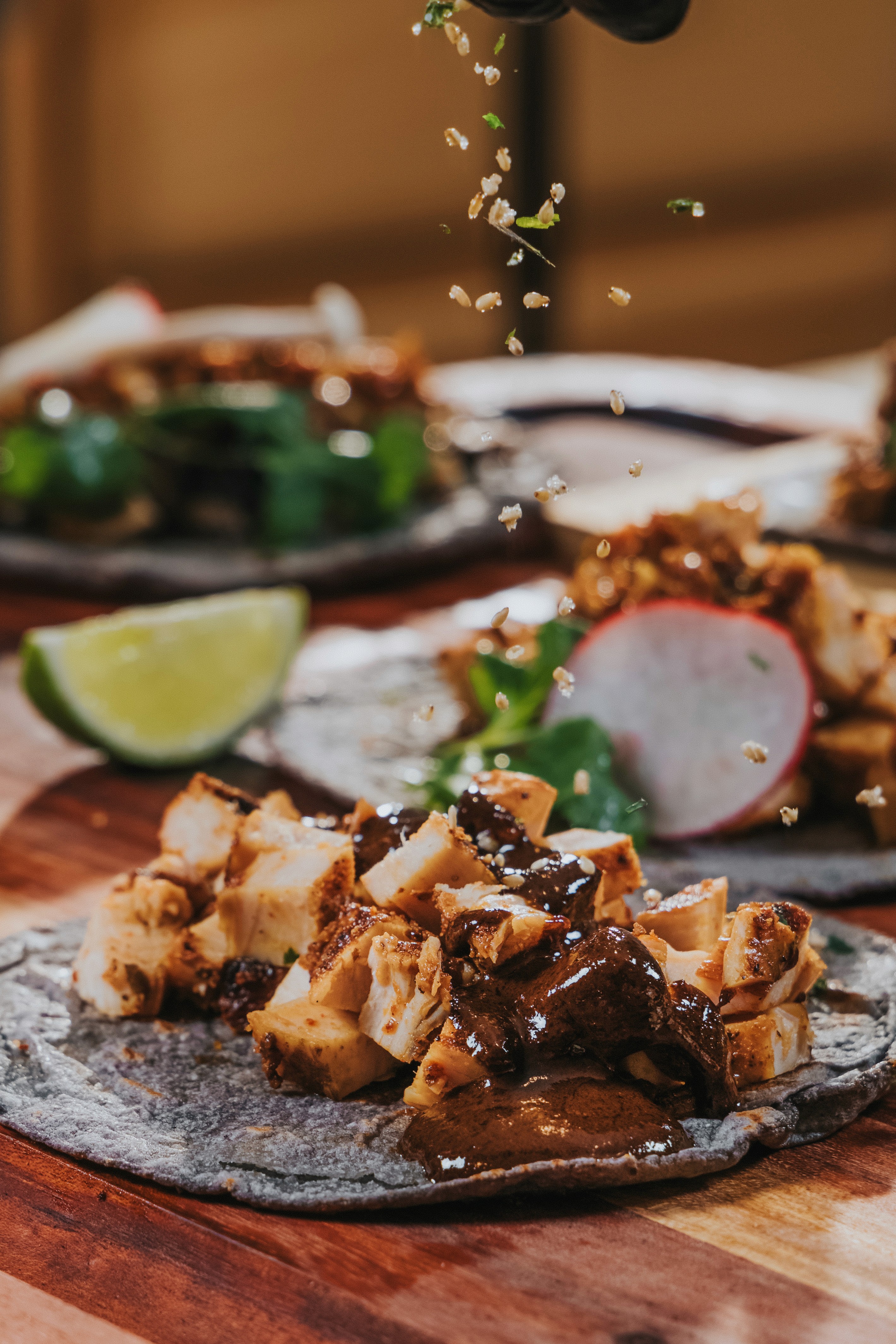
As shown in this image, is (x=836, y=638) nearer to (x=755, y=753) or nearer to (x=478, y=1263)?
(x=755, y=753)

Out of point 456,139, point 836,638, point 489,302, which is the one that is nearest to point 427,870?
point 489,302

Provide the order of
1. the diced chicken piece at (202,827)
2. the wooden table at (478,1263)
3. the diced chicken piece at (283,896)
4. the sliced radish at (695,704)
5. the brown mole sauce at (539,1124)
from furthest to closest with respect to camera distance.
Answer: the sliced radish at (695,704), the diced chicken piece at (202,827), the diced chicken piece at (283,896), the brown mole sauce at (539,1124), the wooden table at (478,1263)

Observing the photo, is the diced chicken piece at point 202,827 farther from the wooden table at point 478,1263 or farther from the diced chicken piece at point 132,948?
the wooden table at point 478,1263

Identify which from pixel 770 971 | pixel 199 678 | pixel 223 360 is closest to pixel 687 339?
pixel 223 360

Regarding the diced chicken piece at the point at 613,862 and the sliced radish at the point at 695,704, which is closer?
the diced chicken piece at the point at 613,862

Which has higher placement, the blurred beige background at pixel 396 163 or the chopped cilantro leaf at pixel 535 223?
the blurred beige background at pixel 396 163

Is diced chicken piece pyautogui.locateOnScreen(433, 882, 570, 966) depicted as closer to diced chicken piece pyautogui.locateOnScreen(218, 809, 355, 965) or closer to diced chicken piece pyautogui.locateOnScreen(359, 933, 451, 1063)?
diced chicken piece pyautogui.locateOnScreen(359, 933, 451, 1063)

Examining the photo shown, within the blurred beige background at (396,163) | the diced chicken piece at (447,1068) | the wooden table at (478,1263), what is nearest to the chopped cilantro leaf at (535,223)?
the diced chicken piece at (447,1068)

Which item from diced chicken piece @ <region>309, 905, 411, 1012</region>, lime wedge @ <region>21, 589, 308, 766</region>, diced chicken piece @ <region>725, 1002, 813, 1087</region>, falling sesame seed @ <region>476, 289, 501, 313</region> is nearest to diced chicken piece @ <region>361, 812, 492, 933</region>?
diced chicken piece @ <region>309, 905, 411, 1012</region>
